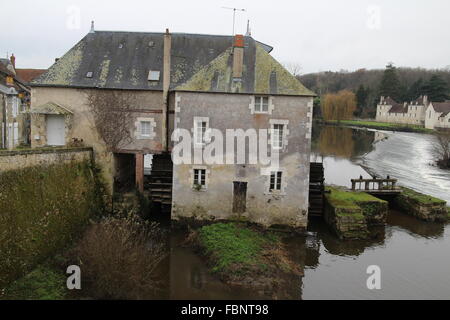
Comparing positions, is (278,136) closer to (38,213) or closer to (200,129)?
(200,129)

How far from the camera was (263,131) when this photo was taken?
16.6m

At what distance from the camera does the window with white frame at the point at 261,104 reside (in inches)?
653

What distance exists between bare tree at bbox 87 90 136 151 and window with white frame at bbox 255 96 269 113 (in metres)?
6.46

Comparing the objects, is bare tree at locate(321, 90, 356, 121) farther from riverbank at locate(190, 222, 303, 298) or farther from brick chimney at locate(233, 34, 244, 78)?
riverbank at locate(190, 222, 303, 298)

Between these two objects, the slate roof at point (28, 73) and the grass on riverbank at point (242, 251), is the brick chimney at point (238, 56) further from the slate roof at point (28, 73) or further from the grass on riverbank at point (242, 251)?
the slate roof at point (28, 73)

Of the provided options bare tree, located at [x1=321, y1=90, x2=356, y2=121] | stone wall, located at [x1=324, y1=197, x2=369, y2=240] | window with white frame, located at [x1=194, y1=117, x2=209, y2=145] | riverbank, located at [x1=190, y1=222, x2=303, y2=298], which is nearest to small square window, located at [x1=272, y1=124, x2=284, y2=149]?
window with white frame, located at [x1=194, y1=117, x2=209, y2=145]

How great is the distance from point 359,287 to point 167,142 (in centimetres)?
1124

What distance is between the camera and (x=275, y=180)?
55.3 ft

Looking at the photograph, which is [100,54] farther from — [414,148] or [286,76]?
[414,148]

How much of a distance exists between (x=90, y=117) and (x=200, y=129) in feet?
19.7

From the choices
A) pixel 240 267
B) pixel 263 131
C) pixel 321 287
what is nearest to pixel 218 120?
pixel 263 131

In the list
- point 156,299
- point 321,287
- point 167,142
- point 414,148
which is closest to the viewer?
point 156,299

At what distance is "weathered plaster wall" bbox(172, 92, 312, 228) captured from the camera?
16.6m

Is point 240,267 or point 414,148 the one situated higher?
point 414,148
